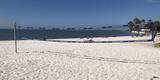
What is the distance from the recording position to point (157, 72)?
9.52 m

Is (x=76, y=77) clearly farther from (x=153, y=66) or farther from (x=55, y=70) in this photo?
(x=153, y=66)

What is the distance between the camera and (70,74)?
8.57m

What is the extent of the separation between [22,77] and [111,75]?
3111mm

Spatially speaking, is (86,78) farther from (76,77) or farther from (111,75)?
(111,75)

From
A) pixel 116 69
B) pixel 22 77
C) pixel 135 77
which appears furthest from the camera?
pixel 116 69

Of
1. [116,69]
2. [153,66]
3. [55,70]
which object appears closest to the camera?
[55,70]

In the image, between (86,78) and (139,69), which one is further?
(139,69)

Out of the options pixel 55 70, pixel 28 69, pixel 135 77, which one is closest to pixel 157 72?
pixel 135 77

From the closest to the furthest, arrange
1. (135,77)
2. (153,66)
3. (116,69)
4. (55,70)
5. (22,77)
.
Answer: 1. (22,77)
2. (135,77)
3. (55,70)
4. (116,69)
5. (153,66)

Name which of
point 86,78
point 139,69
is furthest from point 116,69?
point 86,78

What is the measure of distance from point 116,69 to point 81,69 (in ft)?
4.74

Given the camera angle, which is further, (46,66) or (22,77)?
(46,66)

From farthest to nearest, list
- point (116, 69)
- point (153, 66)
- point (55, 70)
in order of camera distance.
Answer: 1. point (153, 66)
2. point (116, 69)
3. point (55, 70)

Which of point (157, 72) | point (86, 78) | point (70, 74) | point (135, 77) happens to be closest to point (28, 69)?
point (70, 74)
